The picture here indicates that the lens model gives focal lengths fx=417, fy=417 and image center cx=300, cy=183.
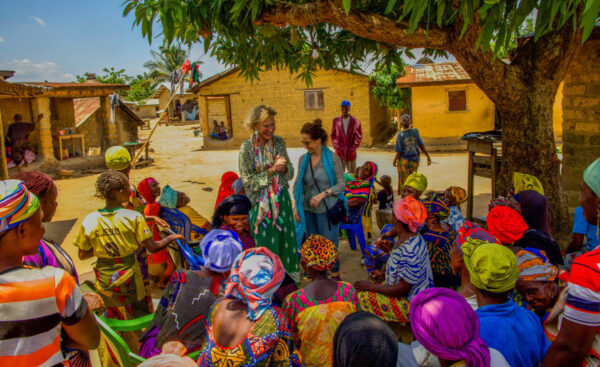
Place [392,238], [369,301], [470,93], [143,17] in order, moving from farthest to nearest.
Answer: [470,93] → [392,238] → [143,17] → [369,301]

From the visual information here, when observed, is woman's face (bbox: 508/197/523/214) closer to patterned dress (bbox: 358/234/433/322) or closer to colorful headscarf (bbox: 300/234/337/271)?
patterned dress (bbox: 358/234/433/322)

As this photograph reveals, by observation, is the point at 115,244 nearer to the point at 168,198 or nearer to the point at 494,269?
the point at 168,198

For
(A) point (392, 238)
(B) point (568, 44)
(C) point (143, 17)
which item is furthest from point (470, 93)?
(C) point (143, 17)

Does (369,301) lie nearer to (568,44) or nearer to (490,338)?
(490,338)

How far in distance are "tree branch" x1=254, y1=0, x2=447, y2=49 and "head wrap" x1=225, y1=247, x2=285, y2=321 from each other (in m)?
2.71

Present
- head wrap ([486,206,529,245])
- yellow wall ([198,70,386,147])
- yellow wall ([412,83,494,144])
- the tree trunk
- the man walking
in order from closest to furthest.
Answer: head wrap ([486,206,529,245]) < the tree trunk < the man walking < yellow wall ([412,83,494,144]) < yellow wall ([198,70,386,147])

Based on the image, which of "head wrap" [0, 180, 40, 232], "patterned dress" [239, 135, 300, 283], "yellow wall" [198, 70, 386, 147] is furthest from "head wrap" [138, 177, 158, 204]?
"yellow wall" [198, 70, 386, 147]

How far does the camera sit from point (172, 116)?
40.9 metres

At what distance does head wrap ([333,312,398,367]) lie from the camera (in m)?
1.60

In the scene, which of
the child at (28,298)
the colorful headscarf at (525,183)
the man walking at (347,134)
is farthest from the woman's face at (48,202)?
the man walking at (347,134)

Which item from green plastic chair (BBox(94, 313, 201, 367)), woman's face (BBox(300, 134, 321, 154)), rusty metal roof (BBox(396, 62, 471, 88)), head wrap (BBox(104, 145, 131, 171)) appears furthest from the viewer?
rusty metal roof (BBox(396, 62, 471, 88))

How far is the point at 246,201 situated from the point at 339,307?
58.3 inches

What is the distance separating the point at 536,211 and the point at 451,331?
227 centimetres

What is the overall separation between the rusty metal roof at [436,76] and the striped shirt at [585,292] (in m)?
14.6
